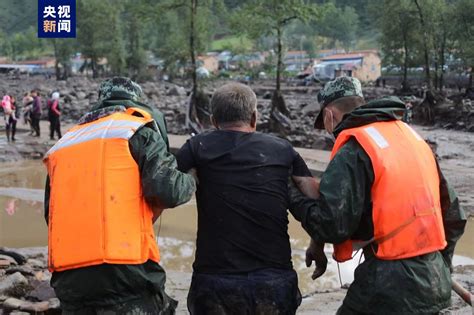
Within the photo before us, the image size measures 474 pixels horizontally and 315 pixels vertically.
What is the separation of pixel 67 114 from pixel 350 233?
2697cm

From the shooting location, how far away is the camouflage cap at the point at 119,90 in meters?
2.90

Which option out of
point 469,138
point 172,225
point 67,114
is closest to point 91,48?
point 67,114

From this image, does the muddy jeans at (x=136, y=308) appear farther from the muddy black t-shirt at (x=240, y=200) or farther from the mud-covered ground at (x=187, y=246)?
the mud-covered ground at (x=187, y=246)

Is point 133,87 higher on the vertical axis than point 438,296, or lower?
higher

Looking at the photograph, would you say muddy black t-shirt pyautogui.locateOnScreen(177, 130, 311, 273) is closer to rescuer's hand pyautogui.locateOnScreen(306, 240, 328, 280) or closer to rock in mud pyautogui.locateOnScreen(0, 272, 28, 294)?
rescuer's hand pyautogui.locateOnScreen(306, 240, 328, 280)

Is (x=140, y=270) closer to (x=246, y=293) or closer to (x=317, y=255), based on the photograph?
(x=246, y=293)

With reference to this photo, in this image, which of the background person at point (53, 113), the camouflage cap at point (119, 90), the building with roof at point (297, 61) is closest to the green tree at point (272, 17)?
the background person at point (53, 113)

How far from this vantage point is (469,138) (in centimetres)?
1991

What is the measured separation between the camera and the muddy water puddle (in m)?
6.95

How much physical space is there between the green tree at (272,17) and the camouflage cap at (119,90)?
1785 cm

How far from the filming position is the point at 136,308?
2537 millimetres

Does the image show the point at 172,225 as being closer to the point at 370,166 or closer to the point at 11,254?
the point at 11,254

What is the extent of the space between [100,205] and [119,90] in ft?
2.11

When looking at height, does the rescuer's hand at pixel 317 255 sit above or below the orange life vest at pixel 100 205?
below
